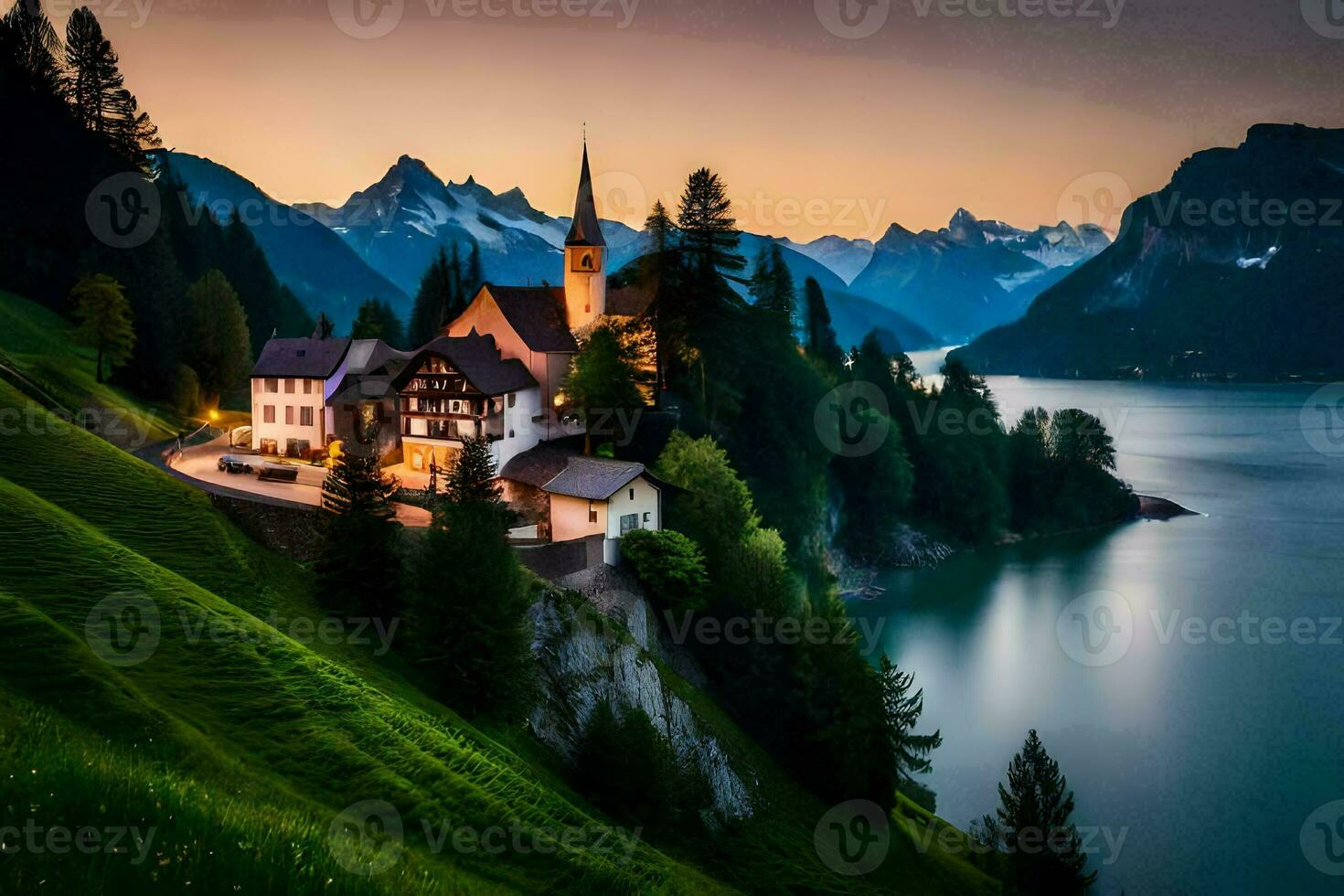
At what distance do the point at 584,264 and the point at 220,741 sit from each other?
36.8 metres

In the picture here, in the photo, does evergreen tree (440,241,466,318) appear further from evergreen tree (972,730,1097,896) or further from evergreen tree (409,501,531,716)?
evergreen tree (972,730,1097,896)

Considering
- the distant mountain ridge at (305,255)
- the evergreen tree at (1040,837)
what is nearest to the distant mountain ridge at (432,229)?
the distant mountain ridge at (305,255)

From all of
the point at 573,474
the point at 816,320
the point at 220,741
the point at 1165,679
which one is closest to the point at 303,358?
the point at 573,474

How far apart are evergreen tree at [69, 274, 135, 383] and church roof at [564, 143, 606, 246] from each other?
2381 centimetres

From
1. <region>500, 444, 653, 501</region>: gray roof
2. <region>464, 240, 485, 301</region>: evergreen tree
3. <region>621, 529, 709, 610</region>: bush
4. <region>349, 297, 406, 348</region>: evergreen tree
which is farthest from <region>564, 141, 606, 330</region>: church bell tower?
<region>464, 240, 485, 301</region>: evergreen tree

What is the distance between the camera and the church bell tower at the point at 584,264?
156ft

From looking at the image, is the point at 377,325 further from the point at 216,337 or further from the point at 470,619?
the point at 470,619

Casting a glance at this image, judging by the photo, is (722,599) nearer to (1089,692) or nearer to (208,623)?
(208,623)

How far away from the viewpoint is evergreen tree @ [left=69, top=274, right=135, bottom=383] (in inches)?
1877

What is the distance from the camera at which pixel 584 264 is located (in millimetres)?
47531

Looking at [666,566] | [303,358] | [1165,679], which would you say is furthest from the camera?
[1165,679]

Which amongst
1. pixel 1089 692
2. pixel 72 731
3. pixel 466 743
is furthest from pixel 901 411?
pixel 72 731

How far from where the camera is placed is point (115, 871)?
309 inches

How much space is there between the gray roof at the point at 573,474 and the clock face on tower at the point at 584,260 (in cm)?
1275
